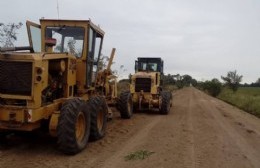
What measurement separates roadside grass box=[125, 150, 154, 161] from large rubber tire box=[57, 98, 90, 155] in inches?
44.3

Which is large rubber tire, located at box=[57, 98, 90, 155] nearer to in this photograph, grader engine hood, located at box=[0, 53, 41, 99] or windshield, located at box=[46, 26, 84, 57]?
grader engine hood, located at box=[0, 53, 41, 99]

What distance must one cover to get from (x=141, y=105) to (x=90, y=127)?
344 inches

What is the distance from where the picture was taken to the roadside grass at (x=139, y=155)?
8.61 m

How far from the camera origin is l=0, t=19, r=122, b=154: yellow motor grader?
8.59 meters

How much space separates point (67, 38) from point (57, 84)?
174cm

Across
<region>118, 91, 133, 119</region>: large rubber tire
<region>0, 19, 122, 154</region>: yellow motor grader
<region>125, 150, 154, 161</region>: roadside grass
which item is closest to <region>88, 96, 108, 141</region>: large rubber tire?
<region>0, 19, 122, 154</region>: yellow motor grader

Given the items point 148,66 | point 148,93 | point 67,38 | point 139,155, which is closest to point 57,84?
point 67,38

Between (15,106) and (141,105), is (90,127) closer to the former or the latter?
(15,106)

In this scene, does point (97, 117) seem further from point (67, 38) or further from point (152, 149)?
point (67, 38)

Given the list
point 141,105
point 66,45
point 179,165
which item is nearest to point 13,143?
point 66,45

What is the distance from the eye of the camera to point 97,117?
10.7 meters

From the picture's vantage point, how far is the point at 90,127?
10414mm

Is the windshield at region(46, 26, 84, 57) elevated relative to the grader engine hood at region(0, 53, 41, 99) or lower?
elevated

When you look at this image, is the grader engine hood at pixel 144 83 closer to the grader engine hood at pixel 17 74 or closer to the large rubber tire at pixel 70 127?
the large rubber tire at pixel 70 127
